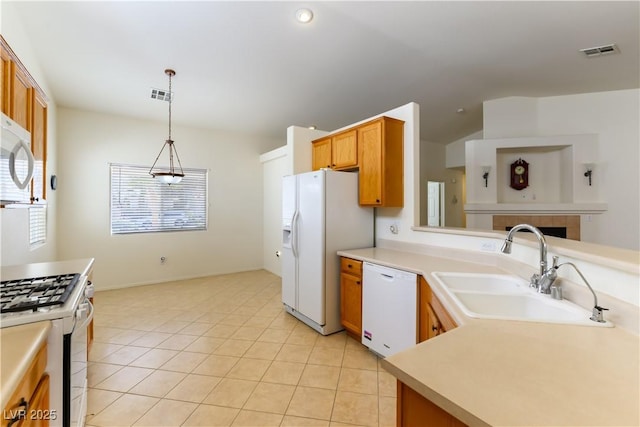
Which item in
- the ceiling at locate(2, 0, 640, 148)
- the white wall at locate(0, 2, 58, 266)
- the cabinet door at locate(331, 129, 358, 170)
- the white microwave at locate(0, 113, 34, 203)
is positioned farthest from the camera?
the cabinet door at locate(331, 129, 358, 170)

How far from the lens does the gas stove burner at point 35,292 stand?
3.95ft

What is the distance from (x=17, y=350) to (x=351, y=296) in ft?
7.60

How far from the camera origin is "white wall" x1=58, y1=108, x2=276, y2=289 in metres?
4.21

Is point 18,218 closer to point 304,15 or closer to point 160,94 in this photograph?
point 160,94

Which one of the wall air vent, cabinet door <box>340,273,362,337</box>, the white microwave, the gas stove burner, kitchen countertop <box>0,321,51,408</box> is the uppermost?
the wall air vent

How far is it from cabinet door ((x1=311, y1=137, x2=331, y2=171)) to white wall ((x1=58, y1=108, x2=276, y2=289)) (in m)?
2.36

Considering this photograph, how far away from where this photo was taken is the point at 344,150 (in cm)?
331

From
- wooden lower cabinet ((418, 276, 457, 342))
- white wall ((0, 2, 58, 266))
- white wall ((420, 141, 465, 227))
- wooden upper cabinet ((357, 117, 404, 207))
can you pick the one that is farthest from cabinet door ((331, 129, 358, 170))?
white wall ((420, 141, 465, 227))

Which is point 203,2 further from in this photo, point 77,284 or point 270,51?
point 77,284

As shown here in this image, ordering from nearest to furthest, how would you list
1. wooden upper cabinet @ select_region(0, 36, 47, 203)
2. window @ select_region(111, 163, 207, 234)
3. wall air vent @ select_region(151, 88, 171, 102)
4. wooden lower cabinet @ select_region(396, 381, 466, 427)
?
1. wooden lower cabinet @ select_region(396, 381, 466, 427)
2. wooden upper cabinet @ select_region(0, 36, 47, 203)
3. wall air vent @ select_region(151, 88, 171, 102)
4. window @ select_region(111, 163, 207, 234)

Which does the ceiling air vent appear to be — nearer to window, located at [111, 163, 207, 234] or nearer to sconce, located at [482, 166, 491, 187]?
sconce, located at [482, 166, 491, 187]

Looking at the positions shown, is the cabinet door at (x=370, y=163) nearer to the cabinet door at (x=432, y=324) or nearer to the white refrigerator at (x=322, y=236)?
the white refrigerator at (x=322, y=236)

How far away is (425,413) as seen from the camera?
0.79 m

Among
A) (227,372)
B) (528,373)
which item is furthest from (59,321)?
(528,373)
